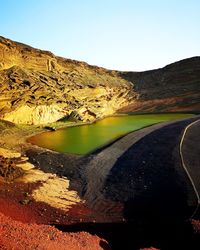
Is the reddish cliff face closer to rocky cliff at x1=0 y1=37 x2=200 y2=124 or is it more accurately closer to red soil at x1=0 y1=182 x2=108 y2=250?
rocky cliff at x1=0 y1=37 x2=200 y2=124

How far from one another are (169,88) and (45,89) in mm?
32527

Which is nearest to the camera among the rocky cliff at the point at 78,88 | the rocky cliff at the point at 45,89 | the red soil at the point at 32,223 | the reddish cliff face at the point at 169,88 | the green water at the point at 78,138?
the red soil at the point at 32,223

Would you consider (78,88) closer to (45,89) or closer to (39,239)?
(45,89)

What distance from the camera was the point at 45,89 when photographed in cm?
5469

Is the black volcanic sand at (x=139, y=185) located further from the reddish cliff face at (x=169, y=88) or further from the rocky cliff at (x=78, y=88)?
the reddish cliff face at (x=169, y=88)

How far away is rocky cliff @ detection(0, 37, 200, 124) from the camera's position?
5103 centimetres

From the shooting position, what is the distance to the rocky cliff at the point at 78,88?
51031mm

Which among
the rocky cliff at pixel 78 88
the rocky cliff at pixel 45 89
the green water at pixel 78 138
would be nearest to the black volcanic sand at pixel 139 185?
the green water at pixel 78 138

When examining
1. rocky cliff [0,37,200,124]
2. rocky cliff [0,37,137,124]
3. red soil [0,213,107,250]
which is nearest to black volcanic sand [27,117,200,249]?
red soil [0,213,107,250]

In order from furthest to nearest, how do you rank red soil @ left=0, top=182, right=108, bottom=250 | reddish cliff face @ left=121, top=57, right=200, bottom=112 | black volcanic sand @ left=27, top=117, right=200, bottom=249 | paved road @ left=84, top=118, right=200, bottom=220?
reddish cliff face @ left=121, top=57, right=200, bottom=112 < paved road @ left=84, top=118, right=200, bottom=220 < black volcanic sand @ left=27, top=117, right=200, bottom=249 < red soil @ left=0, top=182, right=108, bottom=250

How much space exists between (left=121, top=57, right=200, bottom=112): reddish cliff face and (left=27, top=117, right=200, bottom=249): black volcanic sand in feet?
106

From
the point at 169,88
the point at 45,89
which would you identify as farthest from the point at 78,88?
the point at 169,88

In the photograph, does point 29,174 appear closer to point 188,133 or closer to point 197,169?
point 197,169

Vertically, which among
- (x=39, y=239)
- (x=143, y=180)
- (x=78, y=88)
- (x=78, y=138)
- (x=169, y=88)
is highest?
(x=78, y=88)
